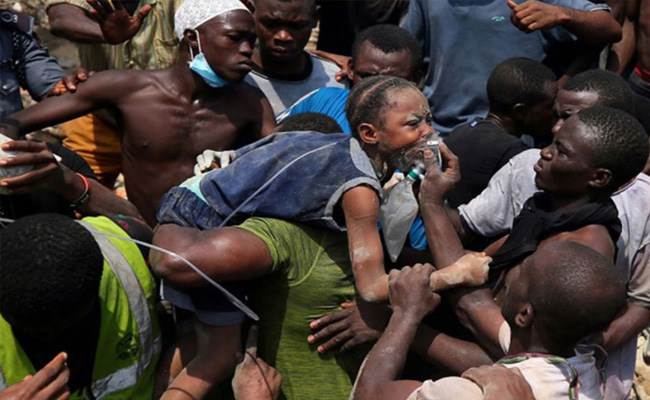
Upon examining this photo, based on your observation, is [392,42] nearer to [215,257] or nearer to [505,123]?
[505,123]

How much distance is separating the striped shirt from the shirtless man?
0.76 m

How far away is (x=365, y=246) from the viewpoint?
3412 millimetres

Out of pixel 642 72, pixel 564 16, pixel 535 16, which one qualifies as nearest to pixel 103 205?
pixel 535 16

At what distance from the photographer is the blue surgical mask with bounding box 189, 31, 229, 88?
4.51m

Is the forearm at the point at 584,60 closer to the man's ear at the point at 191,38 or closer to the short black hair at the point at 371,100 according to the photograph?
the short black hair at the point at 371,100

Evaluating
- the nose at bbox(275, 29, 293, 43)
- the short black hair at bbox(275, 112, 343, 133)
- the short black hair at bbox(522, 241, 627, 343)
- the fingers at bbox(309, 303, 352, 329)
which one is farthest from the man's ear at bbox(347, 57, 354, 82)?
the short black hair at bbox(522, 241, 627, 343)

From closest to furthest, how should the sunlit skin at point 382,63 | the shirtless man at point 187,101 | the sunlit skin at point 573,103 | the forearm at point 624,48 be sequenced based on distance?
the sunlit skin at point 573,103 → the shirtless man at point 187,101 → the sunlit skin at point 382,63 → the forearm at point 624,48

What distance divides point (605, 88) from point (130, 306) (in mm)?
2196

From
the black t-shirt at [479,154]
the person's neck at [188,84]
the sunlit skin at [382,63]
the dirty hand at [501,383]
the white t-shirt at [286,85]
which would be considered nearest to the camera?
the dirty hand at [501,383]

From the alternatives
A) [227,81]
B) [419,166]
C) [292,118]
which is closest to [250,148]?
[292,118]

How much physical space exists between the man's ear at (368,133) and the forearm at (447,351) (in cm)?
72

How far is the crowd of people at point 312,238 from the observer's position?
299 centimetres

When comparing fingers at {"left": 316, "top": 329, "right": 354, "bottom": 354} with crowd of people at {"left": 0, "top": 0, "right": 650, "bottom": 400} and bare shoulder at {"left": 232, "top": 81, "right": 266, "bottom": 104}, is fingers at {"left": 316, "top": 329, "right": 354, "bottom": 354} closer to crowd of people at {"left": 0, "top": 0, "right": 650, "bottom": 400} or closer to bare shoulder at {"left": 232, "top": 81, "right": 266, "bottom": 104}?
crowd of people at {"left": 0, "top": 0, "right": 650, "bottom": 400}

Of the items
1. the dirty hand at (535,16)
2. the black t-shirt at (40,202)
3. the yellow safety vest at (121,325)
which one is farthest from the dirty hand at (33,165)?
the dirty hand at (535,16)
